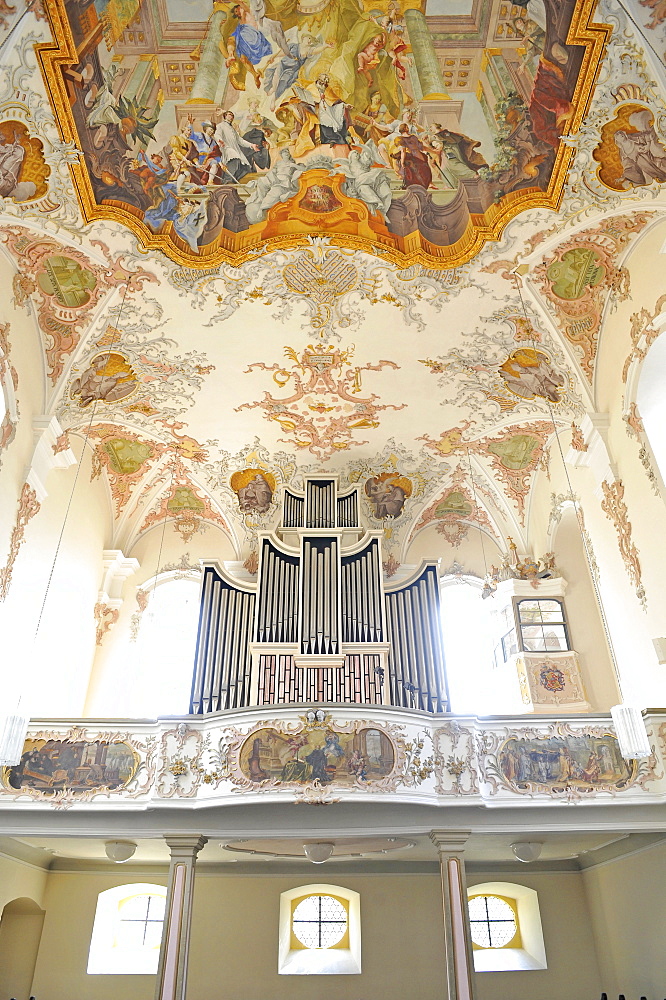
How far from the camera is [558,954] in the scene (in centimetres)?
1145

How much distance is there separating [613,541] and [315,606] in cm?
527

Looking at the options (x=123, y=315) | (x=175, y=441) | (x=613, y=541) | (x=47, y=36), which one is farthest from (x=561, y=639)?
(x=47, y=36)

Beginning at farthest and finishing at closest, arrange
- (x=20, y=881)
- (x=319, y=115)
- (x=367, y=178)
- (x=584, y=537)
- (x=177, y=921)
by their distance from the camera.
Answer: (x=584, y=537) → (x=20, y=881) → (x=367, y=178) → (x=319, y=115) → (x=177, y=921)

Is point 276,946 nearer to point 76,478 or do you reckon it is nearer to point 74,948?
point 74,948

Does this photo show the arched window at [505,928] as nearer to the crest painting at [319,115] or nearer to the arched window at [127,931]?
the arched window at [127,931]

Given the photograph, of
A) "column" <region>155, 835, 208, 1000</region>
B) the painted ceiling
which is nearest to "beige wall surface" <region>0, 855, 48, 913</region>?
"column" <region>155, 835, 208, 1000</region>

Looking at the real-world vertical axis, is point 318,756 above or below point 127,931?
above

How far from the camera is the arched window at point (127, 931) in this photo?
11406mm

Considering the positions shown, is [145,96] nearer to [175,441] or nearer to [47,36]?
[47,36]

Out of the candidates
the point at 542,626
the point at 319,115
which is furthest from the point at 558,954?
the point at 319,115

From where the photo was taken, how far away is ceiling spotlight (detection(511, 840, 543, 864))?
10.1m

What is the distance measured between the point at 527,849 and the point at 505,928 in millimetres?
3045

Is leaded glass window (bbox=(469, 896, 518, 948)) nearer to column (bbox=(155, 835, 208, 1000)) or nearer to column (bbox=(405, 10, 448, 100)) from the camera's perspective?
column (bbox=(155, 835, 208, 1000))

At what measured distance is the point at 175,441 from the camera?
13953 millimetres
